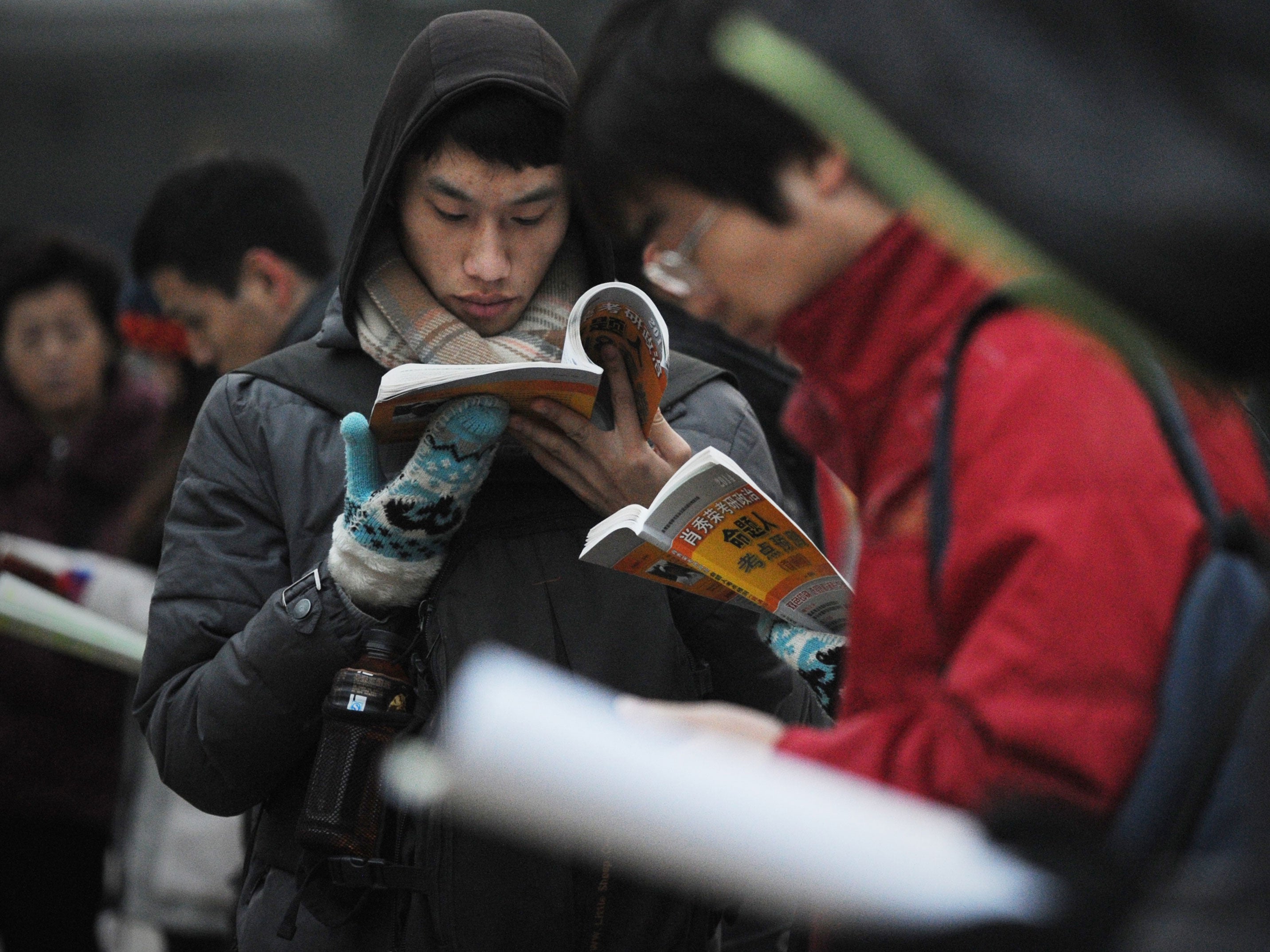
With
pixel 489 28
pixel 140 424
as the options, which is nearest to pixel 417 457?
pixel 489 28

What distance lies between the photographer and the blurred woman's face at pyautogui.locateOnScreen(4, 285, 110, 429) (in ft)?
13.6

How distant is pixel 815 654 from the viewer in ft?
6.18

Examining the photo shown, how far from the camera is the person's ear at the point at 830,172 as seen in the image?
1.17 m

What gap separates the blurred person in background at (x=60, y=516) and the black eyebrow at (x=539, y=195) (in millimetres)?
2106

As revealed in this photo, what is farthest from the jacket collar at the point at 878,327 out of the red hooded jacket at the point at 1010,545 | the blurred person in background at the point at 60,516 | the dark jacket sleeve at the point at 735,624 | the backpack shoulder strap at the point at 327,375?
the blurred person in background at the point at 60,516

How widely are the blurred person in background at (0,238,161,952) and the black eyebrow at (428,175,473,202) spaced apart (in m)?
2.07

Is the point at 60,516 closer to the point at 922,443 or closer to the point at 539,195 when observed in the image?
the point at 539,195

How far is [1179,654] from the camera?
0.98 metres

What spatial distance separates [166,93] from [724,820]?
11225 mm

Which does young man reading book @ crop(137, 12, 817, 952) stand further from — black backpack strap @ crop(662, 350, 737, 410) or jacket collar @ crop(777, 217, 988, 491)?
jacket collar @ crop(777, 217, 988, 491)

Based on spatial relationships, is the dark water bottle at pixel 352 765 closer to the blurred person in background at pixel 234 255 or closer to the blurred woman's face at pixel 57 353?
the blurred person in background at pixel 234 255

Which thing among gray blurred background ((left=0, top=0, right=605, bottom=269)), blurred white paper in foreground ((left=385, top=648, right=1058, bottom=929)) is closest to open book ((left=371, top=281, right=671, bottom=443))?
blurred white paper in foreground ((left=385, top=648, right=1058, bottom=929))

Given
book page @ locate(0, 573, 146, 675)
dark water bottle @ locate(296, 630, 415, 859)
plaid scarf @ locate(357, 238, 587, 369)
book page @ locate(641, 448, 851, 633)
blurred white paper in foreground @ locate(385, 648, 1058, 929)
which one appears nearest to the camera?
blurred white paper in foreground @ locate(385, 648, 1058, 929)

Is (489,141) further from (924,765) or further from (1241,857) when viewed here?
(1241,857)
